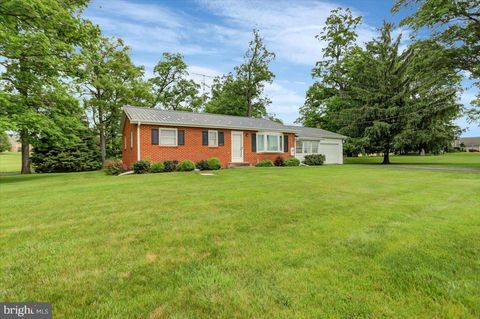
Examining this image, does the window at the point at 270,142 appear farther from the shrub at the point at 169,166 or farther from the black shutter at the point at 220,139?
the shrub at the point at 169,166

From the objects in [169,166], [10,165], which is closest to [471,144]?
[169,166]

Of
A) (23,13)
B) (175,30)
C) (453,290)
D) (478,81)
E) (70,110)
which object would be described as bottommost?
(453,290)

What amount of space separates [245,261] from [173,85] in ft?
103

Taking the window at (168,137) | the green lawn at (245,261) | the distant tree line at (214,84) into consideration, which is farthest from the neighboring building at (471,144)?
the green lawn at (245,261)

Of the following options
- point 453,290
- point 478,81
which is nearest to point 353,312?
point 453,290

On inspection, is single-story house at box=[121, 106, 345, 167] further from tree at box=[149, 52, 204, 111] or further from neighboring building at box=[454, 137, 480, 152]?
neighboring building at box=[454, 137, 480, 152]

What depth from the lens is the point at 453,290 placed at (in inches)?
85.9

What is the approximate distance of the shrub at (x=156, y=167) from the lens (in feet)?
45.9

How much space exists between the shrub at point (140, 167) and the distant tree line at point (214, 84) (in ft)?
14.5

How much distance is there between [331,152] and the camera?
82.1 feet

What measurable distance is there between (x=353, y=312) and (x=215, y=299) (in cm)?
112

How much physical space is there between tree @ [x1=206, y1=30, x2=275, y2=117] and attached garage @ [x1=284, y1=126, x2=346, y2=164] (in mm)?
11323

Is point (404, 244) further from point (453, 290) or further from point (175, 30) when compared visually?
point (175, 30)

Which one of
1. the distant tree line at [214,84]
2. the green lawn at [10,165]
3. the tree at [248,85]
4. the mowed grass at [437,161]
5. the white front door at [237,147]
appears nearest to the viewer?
the distant tree line at [214,84]
